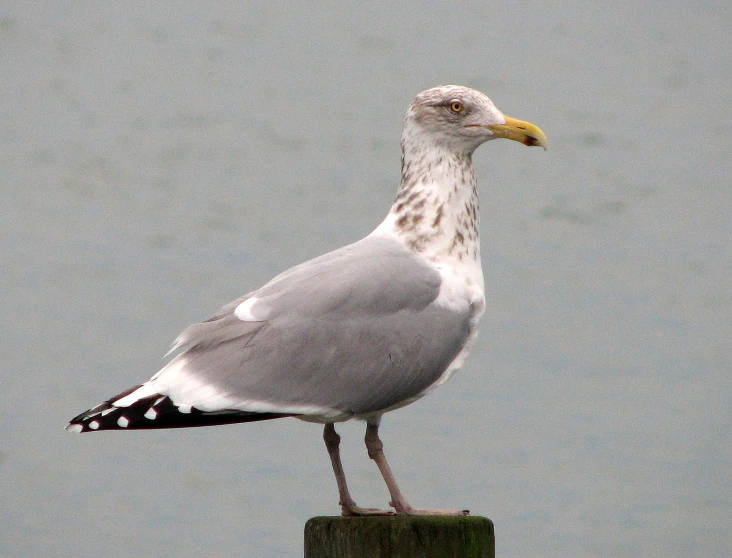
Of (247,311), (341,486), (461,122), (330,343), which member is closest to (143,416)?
(247,311)

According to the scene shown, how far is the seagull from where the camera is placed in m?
2.88

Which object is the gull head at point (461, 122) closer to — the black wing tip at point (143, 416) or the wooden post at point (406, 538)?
the black wing tip at point (143, 416)

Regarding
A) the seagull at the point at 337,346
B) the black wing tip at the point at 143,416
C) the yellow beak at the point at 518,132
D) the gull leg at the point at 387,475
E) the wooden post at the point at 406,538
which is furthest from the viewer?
the yellow beak at the point at 518,132

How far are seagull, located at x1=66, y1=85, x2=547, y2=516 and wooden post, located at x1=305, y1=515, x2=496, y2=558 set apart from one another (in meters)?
0.28

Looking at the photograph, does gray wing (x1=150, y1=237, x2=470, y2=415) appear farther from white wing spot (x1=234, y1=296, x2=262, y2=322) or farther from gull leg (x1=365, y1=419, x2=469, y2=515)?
gull leg (x1=365, y1=419, x2=469, y2=515)

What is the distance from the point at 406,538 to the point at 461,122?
4.18ft

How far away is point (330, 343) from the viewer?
299cm

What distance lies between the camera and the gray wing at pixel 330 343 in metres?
2.94

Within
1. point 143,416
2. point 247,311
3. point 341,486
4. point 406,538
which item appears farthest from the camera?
point 341,486

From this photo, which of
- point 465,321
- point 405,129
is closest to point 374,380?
point 465,321

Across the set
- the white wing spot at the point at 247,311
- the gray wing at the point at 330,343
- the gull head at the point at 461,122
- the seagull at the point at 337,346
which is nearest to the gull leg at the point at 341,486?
the seagull at the point at 337,346

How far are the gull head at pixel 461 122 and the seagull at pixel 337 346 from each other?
0.92 feet

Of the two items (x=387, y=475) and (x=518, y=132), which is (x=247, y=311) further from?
(x=518, y=132)

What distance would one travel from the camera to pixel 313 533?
2.66 meters
